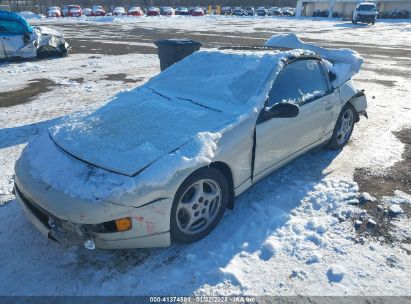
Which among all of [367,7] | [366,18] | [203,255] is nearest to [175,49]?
[203,255]

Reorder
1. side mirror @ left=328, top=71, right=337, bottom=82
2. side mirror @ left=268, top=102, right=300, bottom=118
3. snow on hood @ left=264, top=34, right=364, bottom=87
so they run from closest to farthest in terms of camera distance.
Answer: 1. side mirror @ left=268, top=102, right=300, bottom=118
2. side mirror @ left=328, top=71, right=337, bottom=82
3. snow on hood @ left=264, top=34, right=364, bottom=87

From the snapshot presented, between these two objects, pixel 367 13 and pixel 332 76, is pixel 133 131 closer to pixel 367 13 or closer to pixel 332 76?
pixel 332 76

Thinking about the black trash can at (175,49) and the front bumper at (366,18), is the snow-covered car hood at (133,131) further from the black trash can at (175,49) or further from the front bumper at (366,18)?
the front bumper at (366,18)

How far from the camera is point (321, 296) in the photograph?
257 cm

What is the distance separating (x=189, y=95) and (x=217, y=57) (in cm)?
77

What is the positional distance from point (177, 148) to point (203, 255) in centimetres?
94

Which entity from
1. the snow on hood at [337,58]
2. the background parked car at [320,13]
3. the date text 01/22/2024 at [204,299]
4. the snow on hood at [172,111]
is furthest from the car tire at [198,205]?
the background parked car at [320,13]

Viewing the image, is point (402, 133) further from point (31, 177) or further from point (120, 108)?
point (31, 177)

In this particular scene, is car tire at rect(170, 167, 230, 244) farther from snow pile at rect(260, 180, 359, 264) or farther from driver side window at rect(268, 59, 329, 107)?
driver side window at rect(268, 59, 329, 107)

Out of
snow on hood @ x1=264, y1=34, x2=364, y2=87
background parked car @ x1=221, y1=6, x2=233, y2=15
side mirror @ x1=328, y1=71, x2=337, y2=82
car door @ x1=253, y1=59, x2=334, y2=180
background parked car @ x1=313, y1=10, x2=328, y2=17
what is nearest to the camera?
car door @ x1=253, y1=59, x2=334, y2=180

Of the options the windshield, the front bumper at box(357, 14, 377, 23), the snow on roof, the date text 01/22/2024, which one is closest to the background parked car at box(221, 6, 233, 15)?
the windshield

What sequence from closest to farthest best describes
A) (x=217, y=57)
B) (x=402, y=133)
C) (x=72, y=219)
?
(x=72, y=219), (x=217, y=57), (x=402, y=133)

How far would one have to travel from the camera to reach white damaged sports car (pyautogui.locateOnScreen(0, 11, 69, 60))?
36.7 feet

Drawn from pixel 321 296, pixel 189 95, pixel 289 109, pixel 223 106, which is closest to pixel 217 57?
pixel 189 95
